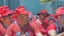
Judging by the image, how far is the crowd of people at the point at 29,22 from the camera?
1.43 meters

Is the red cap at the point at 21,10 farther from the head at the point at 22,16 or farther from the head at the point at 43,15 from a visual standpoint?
the head at the point at 43,15

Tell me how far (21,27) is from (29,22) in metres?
0.08

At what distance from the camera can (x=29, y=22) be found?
1447mm

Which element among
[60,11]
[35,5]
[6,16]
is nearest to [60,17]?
[60,11]

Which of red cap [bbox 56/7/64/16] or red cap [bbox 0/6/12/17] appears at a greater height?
red cap [bbox 56/7/64/16]

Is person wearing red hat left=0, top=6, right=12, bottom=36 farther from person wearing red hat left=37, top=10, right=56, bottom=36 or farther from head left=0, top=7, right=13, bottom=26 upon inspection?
person wearing red hat left=37, top=10, right=56, bottom=36

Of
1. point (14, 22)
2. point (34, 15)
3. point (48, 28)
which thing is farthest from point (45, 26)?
point (14, 22)

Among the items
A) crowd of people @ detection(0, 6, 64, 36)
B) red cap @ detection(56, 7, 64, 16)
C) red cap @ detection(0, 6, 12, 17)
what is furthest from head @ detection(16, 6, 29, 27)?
red cap @ detection(56, 7, 64, 16)

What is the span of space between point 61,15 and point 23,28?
34 cm

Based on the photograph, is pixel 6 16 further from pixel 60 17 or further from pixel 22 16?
pixel 60 17

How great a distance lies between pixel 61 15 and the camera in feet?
4.72

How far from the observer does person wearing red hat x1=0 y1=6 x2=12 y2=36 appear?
4.92 feet

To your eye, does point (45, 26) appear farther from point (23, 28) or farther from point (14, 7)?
point (14, 7)

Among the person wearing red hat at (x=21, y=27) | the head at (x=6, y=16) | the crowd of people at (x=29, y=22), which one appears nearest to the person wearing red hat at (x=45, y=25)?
the crowd of people at (x=29, y=22)
